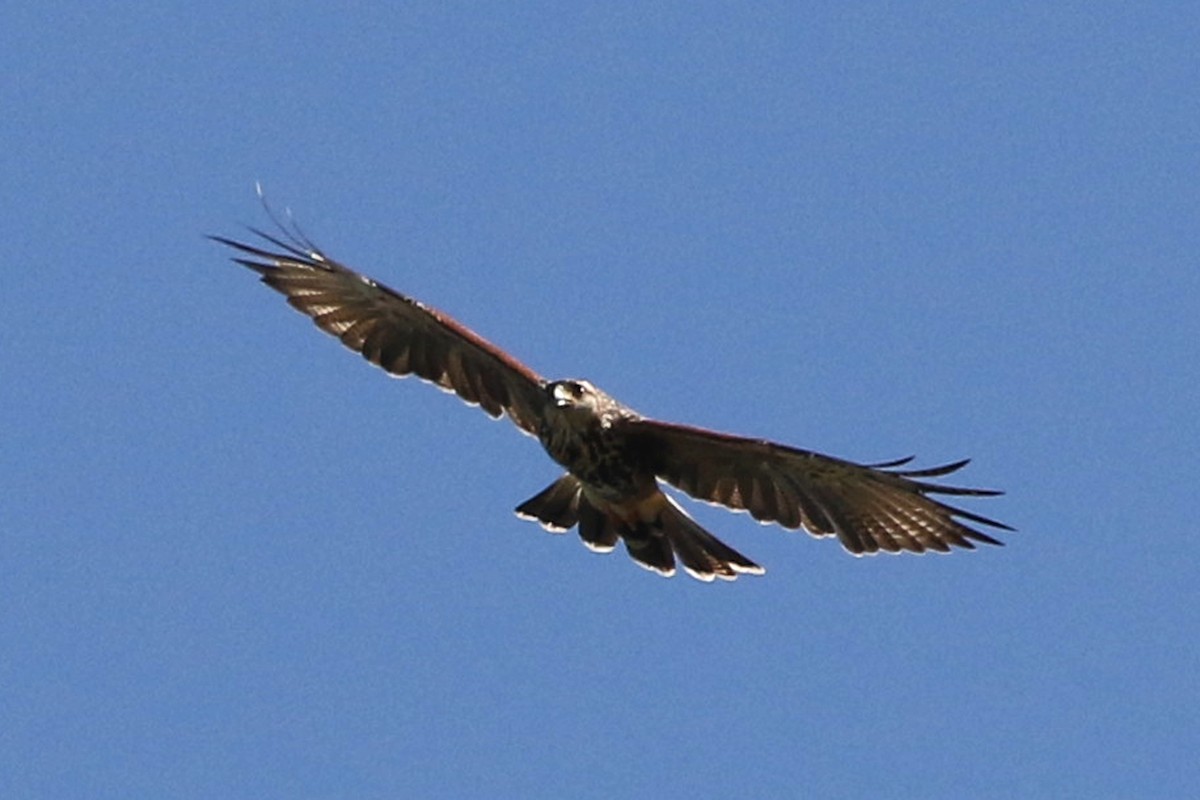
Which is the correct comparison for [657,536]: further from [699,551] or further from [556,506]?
[556,506]

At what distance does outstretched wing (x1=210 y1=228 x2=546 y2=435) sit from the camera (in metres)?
13.9

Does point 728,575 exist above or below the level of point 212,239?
below

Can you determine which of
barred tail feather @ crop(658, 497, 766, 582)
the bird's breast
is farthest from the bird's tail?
the bird's breast

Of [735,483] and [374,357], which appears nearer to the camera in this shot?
[735,483]

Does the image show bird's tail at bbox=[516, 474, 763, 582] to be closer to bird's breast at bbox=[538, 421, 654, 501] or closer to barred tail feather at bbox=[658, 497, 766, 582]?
barred tail feather at bbox=[658, 497, 766, 582]

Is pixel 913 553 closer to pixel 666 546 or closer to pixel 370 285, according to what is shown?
pixel 666 546

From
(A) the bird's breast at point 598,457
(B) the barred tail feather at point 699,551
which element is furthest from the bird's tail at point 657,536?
(A) the bird's breast at point 598,457

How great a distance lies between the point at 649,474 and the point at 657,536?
0.40m

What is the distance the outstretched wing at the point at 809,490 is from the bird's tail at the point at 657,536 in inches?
8.5

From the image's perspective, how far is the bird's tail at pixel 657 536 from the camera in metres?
13.2

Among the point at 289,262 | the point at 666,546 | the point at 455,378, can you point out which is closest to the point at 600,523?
the point at 666,546

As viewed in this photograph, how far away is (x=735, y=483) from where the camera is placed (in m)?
13.1

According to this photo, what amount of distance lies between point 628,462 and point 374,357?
2.08 metres

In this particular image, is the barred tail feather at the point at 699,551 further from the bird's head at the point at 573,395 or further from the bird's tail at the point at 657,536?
the bird's head at the point at 573,395
